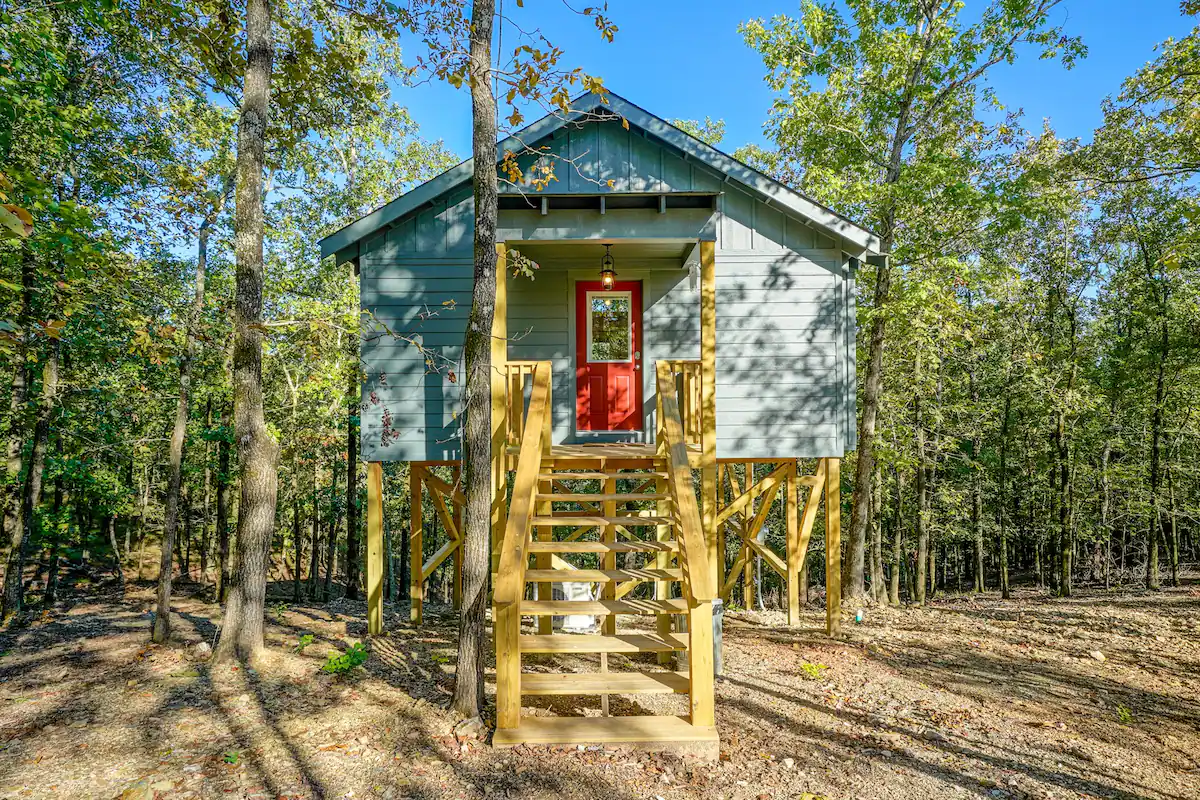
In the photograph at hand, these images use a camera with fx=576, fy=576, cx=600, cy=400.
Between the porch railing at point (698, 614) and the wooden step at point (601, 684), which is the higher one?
the porch railing at point (698, 614)

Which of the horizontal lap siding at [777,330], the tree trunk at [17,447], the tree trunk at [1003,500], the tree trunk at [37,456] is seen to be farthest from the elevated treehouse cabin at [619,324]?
the tree trunk at [1003,500]

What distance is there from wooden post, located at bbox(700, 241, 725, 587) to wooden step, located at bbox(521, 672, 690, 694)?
73.3 inches

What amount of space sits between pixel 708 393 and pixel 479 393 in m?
2.87

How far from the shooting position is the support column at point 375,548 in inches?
319

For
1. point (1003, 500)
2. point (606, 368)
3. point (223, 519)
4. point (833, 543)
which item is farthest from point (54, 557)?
point (1003, 500)

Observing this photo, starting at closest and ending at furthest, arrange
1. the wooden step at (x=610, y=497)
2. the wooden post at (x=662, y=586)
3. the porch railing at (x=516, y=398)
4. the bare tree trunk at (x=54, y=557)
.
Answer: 1. the wooden step at (x=610, y=497)
2. the wooden post at (x=662, y=586)
3. the porch railing at (x=516, y=398)
4. the bare tree trunk at (x=54, y=557)

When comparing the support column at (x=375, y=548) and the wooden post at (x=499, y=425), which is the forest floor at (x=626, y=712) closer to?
the support column at (x=375, y=548)

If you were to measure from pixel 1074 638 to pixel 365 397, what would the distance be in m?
11.3

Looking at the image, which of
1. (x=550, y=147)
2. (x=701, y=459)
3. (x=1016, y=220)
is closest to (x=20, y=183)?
(x=550, y=147)

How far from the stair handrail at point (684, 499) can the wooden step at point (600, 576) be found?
0.38 meters

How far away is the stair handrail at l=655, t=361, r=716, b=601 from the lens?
4.59 m

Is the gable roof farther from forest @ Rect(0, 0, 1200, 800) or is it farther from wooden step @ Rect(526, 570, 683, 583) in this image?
wooden step @ Rect(526, 570, 683, 583)

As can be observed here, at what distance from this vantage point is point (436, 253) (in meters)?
7.97

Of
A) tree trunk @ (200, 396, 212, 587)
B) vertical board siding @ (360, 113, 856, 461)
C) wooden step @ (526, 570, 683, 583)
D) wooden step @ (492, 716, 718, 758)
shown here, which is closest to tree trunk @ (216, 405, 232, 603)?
tree trunk @ (200, 396, 212, 587)
